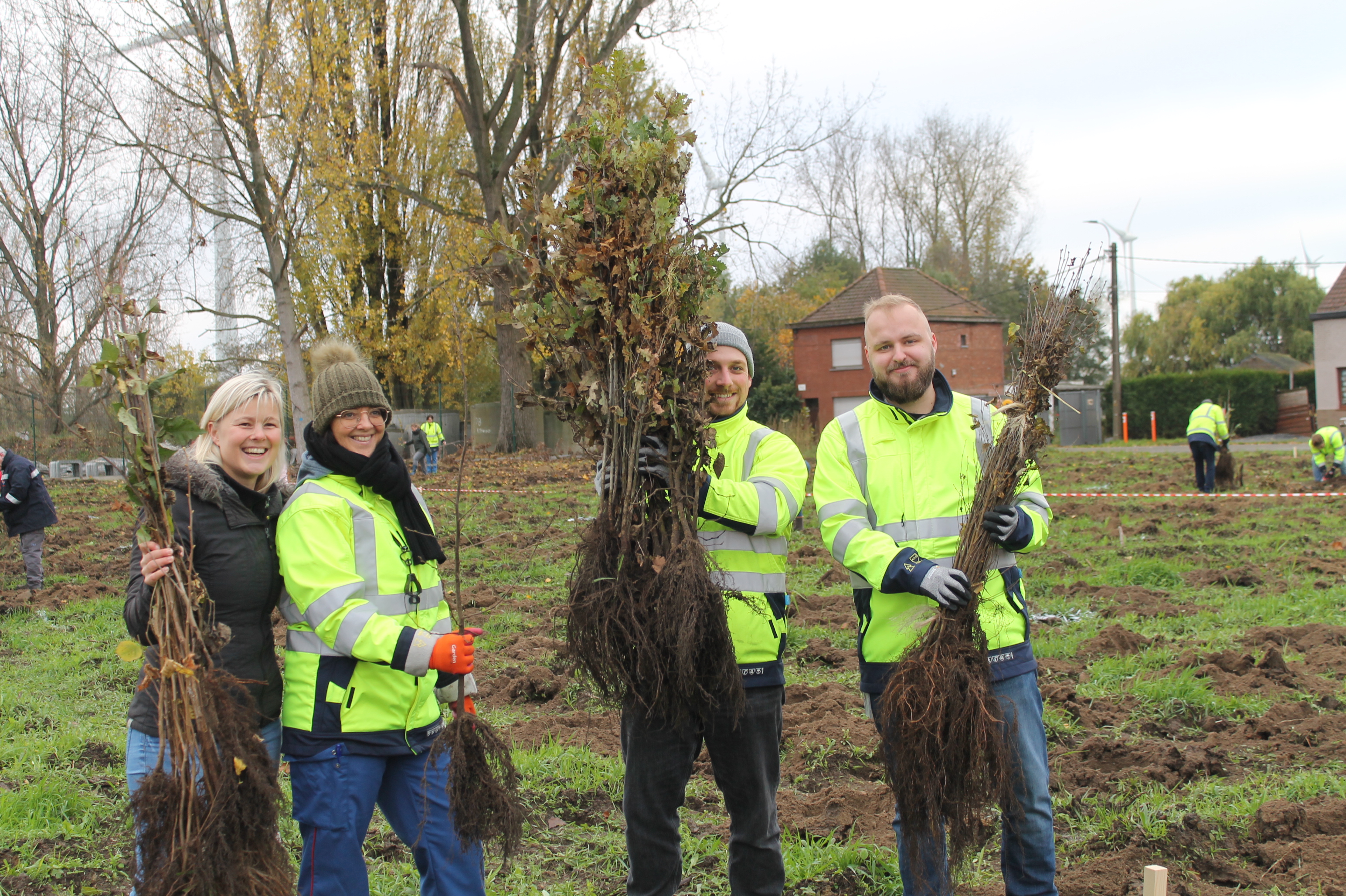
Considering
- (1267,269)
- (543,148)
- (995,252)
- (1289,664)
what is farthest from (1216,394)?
(1289,664)

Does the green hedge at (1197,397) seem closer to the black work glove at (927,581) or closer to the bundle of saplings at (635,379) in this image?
the black work glove at (927,581)

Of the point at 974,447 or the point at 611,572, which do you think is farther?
the point at 974,447

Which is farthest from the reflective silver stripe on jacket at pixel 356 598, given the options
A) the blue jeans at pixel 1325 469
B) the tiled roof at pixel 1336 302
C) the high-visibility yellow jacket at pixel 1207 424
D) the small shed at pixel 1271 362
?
the small shed at pixel 1271 362

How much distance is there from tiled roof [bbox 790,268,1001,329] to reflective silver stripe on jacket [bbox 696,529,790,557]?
3316cm

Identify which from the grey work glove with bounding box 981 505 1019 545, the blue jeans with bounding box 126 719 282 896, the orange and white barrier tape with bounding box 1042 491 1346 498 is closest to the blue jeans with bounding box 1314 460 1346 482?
the orange and white barrier tape with bounding box 1042 491 1346 498

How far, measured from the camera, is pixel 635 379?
2.63 m

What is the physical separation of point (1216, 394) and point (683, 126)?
38.8 meters

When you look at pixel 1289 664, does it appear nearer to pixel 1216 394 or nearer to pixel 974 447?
pixel 974 447

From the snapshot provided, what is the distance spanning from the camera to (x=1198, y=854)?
3496mm

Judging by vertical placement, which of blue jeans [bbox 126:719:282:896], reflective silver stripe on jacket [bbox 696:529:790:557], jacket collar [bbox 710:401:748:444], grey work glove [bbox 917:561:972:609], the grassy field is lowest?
the grassy field

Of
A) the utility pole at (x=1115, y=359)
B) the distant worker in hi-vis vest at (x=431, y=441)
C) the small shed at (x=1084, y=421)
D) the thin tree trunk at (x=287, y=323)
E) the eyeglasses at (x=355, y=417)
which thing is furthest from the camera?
the small shed at (x=1084, y=421)

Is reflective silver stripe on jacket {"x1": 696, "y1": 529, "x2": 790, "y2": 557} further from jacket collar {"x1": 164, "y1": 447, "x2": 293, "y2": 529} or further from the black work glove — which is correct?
jacket collar {"x1": 164, "y1": 447, "x2": 293, "y2": 529}

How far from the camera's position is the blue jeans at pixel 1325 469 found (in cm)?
1517

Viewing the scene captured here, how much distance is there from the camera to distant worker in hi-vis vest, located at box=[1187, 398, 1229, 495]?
14.2 m
